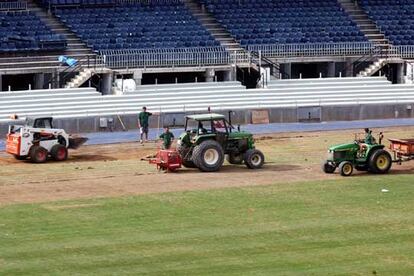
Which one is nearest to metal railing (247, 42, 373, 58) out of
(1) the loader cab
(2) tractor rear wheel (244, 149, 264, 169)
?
(1) the loader cab

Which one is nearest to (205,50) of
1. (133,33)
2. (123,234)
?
(133,33)

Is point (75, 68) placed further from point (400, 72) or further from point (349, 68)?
point (400, 72)

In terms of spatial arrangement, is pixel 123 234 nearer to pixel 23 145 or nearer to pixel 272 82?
pixel 23 145

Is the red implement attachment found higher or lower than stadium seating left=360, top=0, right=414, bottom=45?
lower

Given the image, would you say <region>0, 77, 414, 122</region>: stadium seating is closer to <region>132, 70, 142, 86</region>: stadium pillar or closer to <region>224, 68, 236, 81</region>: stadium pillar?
<region>132, 70, 142, 86</region>: stadium pillar

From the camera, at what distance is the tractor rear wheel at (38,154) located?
1550 inches

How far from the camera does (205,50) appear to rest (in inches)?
2144

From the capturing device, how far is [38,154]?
129ft

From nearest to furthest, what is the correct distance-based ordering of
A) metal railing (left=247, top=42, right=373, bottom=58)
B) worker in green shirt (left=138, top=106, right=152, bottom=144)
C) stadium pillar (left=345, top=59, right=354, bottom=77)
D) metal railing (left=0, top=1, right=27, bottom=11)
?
worker in green shirt (left=138, top=106, right=152, bottom=144) → metal railing (left=0, top=1, right=27, bottom=11) → metal railing (left=247, top=42, right=373, bottom=58) → stadium pillar (left=345, top=59, right=354, bottom=77)

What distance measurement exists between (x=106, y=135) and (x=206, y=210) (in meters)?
17.6

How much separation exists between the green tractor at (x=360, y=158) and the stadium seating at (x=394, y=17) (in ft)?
77.1

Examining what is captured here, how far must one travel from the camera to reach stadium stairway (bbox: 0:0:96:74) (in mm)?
50750

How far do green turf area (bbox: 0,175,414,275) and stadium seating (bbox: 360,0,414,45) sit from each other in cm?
2606

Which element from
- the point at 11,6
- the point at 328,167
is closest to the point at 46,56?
the point at 11,6
